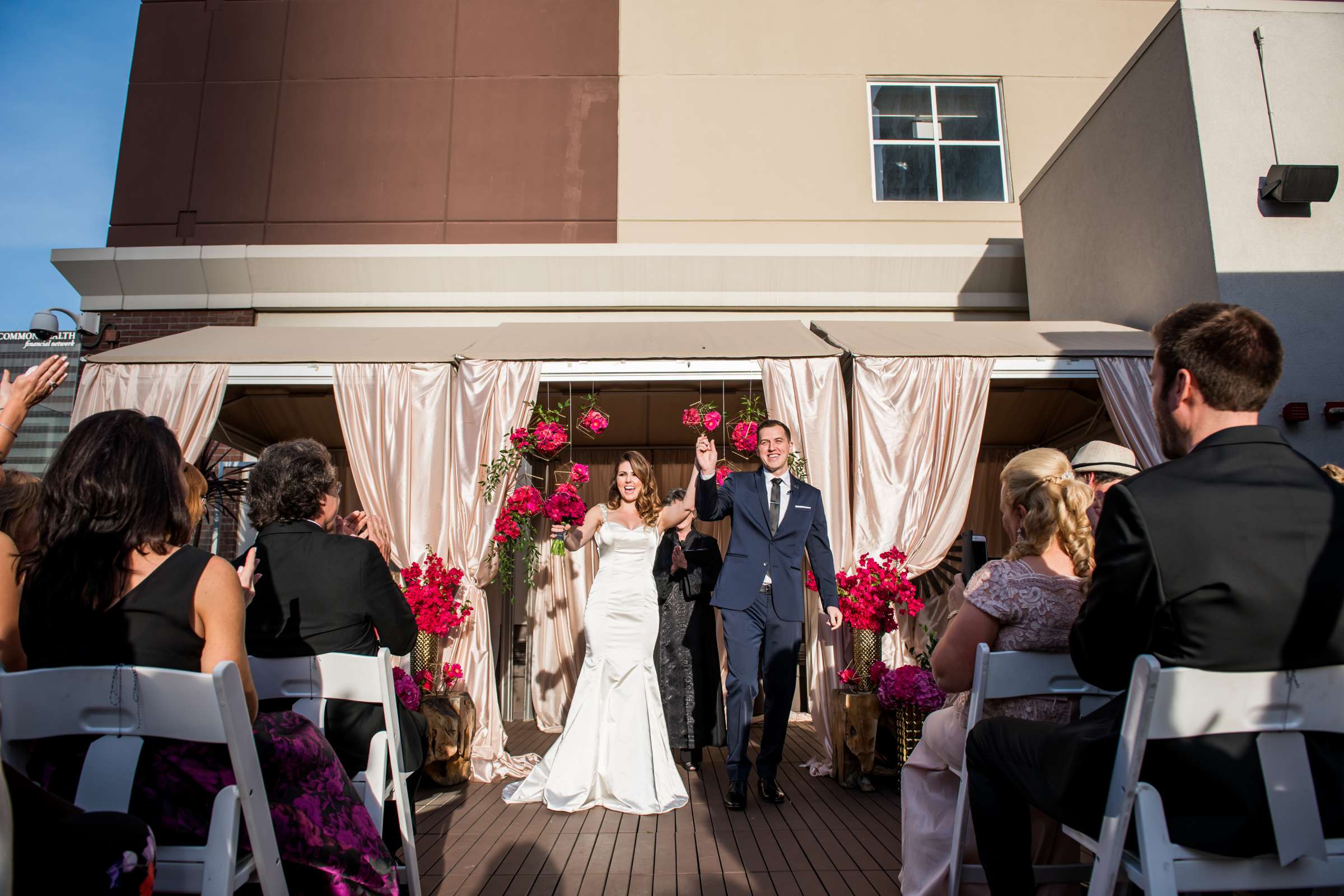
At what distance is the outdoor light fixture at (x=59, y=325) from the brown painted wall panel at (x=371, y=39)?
3.38 m

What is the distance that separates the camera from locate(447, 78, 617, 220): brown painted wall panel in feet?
28.5

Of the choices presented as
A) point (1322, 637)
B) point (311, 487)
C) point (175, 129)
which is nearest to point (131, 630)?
point (311, 487)

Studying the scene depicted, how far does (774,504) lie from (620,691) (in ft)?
4.61

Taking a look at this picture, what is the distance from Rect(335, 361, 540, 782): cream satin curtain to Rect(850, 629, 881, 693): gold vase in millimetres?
2559

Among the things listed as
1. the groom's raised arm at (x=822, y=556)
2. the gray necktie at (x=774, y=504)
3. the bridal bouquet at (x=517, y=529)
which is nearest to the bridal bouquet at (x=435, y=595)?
the bridal bouquet at (x=517, y=529)

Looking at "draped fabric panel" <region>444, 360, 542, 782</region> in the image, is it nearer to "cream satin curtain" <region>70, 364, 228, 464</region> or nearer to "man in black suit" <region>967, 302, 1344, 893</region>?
"cream satin curtain" <region>70, 364, 228, 464</region>

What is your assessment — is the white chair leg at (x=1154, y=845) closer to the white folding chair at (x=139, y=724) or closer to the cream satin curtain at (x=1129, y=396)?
the white folding chair at (x=139, y=724)

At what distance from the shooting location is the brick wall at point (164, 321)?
8289 millimetres

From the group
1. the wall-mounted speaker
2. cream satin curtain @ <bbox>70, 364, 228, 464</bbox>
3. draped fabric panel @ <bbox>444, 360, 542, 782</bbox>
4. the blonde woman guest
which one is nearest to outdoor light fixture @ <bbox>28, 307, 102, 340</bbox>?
cream satin curtain @ <bbox>70, 364, 228, 464</bbox>

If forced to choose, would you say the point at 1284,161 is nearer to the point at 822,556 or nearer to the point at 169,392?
the point at 822,556

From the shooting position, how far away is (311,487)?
9.68ft

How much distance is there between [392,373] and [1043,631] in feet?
16.6

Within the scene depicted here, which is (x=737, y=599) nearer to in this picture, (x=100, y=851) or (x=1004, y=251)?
(x=100, y=851)

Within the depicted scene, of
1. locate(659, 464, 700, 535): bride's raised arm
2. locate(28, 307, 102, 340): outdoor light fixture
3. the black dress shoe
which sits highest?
locate(28, 307, 102, 340): outdoor light fixture
